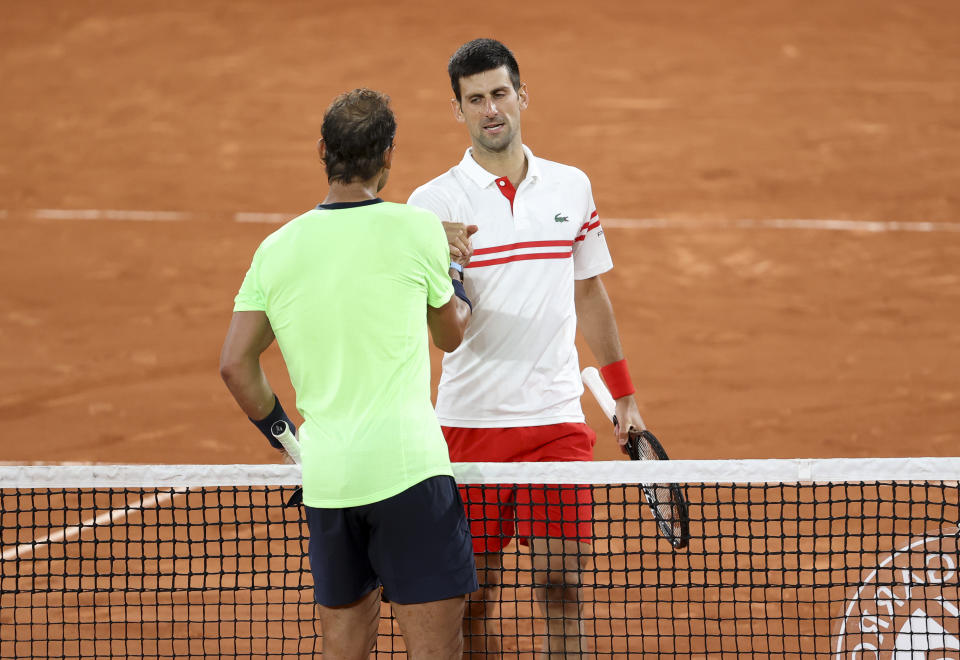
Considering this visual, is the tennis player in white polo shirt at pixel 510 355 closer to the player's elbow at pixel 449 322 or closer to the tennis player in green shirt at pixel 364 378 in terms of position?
the player's elbow at pixel 449 322

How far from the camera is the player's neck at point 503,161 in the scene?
144 inches

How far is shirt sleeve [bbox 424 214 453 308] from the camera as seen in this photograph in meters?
→ 2.69

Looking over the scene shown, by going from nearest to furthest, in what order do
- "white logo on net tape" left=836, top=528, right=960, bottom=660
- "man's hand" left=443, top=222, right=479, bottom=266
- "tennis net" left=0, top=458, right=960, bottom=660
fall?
"man's hand" left=443, top=222, right=479, bottom=266, "tennis net" left=0, top=458, right=960, bottom=660, "white logo on net tape" left=836, top=528, right=960, bottom=660

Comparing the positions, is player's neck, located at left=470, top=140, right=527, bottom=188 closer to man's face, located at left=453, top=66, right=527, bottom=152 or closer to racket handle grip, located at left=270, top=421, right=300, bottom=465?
man's face, located at left=453, top=66, right=527, bottom=152

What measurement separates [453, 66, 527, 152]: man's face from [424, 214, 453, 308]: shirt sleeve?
0.96 metres

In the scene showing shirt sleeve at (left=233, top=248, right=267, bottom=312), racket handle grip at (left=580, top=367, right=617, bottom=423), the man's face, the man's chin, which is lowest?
racket handle grip at (left=580, top=367, right=617, bottom=423)

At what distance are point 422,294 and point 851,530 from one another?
3.24m

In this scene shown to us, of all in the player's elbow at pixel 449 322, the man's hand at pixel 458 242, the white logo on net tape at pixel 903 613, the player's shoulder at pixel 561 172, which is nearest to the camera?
the player's elbow at pixel 449 322

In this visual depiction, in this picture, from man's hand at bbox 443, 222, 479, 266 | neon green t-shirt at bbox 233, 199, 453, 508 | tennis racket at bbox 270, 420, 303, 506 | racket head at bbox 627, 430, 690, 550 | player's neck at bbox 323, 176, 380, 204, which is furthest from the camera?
racket head at bbox 627, 430, 690, 550

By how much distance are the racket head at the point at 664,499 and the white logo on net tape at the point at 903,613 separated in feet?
2.63

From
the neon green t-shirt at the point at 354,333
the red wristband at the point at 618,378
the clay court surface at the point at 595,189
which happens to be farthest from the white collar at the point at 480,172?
the clay court surface at the point at 595,189

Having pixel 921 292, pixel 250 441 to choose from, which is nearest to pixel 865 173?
pixel 921 292

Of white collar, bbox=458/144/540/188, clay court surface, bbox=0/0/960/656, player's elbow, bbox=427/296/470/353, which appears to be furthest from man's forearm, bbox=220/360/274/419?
clay court surface, bbox=0/0/960/656

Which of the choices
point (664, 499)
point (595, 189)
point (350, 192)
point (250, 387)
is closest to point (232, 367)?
point (250, 387)
